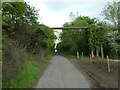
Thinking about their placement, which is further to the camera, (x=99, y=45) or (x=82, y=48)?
(x=82, y=48)

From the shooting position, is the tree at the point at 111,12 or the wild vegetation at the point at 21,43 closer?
the wild vegetation at the point at 21,43

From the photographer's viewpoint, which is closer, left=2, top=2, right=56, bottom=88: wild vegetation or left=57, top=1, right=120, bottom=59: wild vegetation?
left=2, top=2, right=56, bottom=88: wild vegetation

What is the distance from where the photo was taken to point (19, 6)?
18656 millimetres

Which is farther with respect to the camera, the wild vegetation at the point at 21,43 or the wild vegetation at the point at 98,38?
the wild vegetation at the point at 98,38

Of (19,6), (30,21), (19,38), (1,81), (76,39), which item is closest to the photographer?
(1,81)

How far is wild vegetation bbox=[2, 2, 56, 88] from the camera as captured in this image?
13523 millimetres

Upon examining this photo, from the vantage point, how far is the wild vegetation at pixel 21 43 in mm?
13523

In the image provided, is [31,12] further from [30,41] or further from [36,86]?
[36,86]

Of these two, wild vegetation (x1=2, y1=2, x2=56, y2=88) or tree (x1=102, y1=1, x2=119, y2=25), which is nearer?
wild vegetation (x1=2, y1=2, x2=56, y2=88)

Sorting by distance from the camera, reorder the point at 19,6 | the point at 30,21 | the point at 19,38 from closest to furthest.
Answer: the point at 19,6 < the point at 19,38 < the point at 30,21

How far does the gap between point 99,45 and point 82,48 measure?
5995 millimetres

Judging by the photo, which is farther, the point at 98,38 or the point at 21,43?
the point at 98,38

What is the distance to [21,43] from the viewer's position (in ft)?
77.1

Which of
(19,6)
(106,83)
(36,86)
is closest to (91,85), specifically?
(106,83)
